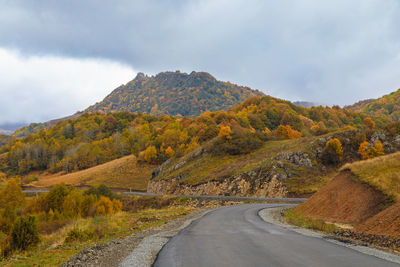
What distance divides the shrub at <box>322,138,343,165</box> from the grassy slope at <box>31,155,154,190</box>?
201 feet

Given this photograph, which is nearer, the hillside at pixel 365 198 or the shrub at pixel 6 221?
the hillside at pixel 365 198

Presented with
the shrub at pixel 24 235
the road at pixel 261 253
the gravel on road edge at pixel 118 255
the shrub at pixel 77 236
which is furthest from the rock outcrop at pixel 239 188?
the shrub at pixel 24 235

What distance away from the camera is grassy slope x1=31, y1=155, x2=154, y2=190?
94344 millimetres

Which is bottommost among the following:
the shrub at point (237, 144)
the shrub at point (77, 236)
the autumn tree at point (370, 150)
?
the shrub at point (77, 236)

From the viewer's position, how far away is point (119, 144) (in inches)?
5659

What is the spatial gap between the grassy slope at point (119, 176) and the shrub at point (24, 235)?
76913mm

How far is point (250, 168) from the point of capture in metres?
50.9

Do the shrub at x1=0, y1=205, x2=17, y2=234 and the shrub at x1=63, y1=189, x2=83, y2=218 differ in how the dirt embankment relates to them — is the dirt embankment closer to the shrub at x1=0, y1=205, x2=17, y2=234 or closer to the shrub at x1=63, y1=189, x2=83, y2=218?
the shrub at x1=63, y1=189, x2=83, y2=218

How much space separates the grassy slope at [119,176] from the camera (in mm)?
94344

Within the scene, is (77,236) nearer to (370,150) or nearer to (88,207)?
(88,207)

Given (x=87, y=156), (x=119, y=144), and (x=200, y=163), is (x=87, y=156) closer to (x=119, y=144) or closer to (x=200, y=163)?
(x=119, y=144)

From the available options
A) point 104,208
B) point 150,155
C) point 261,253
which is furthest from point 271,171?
point 150,155

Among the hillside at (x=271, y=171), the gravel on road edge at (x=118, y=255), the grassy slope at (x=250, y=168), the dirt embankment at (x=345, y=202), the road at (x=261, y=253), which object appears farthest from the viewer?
the hillside at (x=271, y=171)

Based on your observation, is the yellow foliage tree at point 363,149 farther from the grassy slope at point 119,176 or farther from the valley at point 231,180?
the grassy slope at point 119,176
